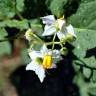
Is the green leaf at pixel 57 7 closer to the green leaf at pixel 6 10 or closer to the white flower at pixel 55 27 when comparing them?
the white flower at pixel 55 27

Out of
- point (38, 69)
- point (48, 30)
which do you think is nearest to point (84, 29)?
point (48, 30)

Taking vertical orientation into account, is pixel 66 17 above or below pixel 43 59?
above

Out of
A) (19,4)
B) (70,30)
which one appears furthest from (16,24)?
(70,30)

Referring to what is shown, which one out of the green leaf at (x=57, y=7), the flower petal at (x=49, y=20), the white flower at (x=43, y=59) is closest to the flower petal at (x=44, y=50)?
the white flower at (x=43, y=59)

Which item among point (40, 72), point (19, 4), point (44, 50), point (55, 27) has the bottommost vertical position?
point (40, 72)

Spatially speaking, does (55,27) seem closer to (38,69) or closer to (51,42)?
(51,42)

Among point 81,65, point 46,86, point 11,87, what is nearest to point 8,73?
point 11,87

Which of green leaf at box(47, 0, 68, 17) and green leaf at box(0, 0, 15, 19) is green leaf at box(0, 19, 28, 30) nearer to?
green leaf at box(0, 0, 15, 19)

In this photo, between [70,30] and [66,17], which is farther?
[66,17]

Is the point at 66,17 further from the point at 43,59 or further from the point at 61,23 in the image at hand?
the point at 43,59
